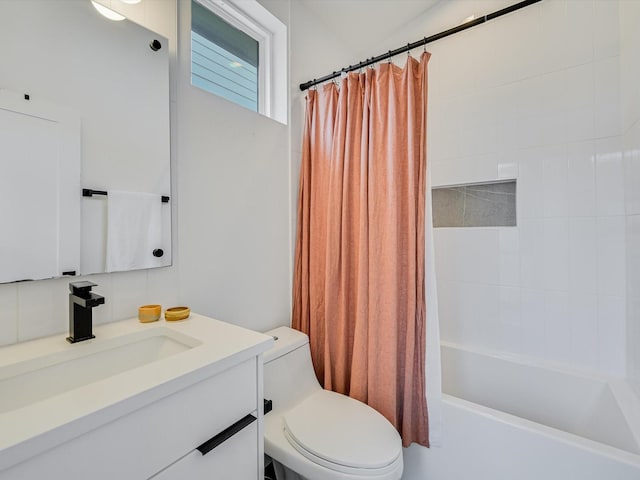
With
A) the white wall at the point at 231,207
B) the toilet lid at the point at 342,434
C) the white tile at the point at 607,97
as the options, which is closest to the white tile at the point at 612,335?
the white tile at the point at 607,97

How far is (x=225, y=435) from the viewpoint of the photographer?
29.0 inches

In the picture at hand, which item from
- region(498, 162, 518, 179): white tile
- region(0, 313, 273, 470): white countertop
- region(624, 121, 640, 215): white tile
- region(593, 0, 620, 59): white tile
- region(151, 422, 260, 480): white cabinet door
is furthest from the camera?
region(498, 162, 518, 179): white tile

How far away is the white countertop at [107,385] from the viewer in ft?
1.53

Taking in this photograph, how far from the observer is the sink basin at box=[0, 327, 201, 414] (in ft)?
2.34

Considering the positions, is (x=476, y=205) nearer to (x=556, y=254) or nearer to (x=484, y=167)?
(x=484, y=167)

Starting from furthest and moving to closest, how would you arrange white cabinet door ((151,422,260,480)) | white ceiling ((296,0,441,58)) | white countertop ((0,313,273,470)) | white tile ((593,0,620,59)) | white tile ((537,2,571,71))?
white ceiling ((296,0,441,58)), white tile ((537,2,571,71)), white tile ((593,0,620,59)), white cabinet door ((151,422,260,480)), white countertop ((0,313,273,470))

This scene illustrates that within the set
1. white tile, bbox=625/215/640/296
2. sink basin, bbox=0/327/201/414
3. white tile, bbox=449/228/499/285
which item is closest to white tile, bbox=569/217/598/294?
white tile, bbox=625/215/640/296

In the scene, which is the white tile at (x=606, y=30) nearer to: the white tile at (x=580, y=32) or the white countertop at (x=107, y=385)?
the white tile at (x=580, y=32)

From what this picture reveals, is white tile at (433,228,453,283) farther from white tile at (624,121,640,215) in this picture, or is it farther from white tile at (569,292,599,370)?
white tile at (624,121,640,215)

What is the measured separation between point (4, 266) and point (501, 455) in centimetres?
176

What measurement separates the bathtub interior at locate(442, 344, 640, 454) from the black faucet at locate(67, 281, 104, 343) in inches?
71.1

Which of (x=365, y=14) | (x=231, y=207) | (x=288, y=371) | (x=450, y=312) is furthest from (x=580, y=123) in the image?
(x=288, y=371)

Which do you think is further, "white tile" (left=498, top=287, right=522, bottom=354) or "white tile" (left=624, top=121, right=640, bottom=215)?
"white tile" (left=498, top=287, right=522, bottom=354)

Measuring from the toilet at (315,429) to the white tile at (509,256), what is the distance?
106cm
